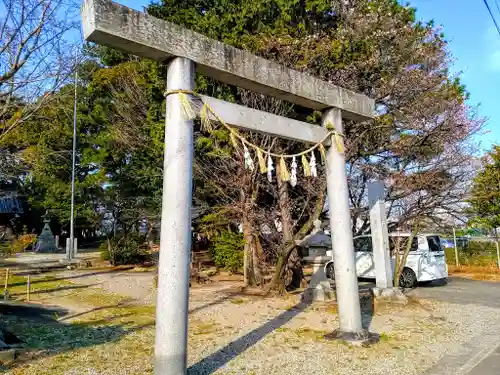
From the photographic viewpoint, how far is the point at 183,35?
4676 mm

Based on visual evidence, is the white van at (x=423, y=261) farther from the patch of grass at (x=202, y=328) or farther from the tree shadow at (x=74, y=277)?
the tree shadow at (x=74, y=277)

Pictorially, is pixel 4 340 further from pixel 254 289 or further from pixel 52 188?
pixel 52 188

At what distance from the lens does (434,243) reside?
12.7 metres

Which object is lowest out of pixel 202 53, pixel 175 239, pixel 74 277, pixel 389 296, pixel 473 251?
pixel 389 296

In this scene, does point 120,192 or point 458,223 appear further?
point 120,192

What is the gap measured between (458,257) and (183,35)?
1723 centimetres

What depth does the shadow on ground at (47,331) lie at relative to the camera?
5387mm

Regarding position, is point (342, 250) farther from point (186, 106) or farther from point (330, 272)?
point (330, 272)

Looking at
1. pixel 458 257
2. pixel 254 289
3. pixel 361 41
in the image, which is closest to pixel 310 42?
pixel 361 41

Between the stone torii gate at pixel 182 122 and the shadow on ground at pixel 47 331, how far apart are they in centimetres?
213

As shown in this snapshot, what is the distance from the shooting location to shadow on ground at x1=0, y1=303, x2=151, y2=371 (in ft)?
17.7

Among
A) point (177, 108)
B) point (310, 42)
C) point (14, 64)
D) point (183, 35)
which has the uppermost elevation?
point (310, 42)

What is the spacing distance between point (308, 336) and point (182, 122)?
4008mm

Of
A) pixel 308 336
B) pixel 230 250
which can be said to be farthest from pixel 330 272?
pixel 308 336
